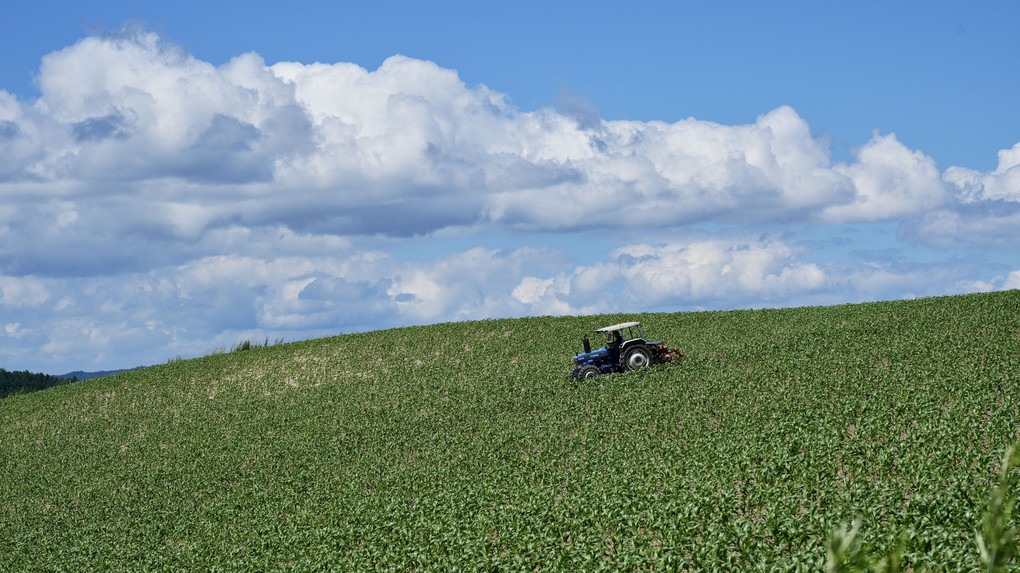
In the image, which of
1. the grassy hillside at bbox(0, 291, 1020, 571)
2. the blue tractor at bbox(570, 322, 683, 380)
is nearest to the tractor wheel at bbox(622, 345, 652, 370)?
the blue tractor at bbox(570, 322, 683, 380)

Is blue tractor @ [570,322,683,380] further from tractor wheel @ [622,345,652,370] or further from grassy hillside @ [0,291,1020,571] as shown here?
grassy hillside @ [0,291,1020,571]

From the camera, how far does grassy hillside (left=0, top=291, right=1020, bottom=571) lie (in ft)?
54.2

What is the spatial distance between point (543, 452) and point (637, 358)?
10.4 m

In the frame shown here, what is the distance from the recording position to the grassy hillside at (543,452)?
54.2 feet

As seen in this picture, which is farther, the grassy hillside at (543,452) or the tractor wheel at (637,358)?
the tractor wheel at (637,358)

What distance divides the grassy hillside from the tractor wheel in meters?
0.76

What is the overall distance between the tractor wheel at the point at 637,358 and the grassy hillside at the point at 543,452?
756 mm

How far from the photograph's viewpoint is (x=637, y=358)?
3478cm

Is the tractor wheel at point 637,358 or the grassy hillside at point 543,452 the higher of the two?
the tractor wheel at point 637,358

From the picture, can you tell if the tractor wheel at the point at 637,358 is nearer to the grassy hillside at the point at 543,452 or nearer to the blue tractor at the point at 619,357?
the blue tractor at the point at 619,357

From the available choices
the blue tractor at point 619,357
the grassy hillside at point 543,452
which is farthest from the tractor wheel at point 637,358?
the grassy hillside at point 543,452

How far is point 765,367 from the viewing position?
33.3 meters

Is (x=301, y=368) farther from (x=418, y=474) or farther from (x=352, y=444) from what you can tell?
(x=418, y=474)

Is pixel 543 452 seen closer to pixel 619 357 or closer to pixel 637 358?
pixel 619 357
